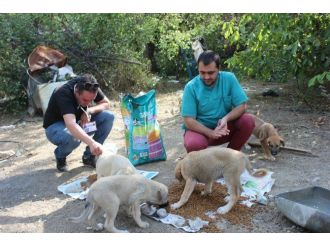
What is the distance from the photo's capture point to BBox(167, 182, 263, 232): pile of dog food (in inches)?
151

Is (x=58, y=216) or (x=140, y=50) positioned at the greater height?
(x=140, y=50)

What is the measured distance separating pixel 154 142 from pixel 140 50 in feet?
19.4

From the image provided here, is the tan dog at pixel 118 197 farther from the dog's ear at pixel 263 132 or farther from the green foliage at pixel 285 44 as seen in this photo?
the green foliage at pixel 285 44

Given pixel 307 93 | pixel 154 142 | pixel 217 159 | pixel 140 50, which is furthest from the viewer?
pixel 140 50

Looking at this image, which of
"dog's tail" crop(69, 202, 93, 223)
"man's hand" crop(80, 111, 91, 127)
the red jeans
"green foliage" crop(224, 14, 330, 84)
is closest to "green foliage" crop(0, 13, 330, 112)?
"green foliage" crop(224, 14, 330, 84)

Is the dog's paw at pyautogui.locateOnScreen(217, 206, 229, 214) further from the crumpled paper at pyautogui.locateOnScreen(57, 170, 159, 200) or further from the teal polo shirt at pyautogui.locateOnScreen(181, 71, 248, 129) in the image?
the crumpled paper at pyautogui.locateOnScreen(57, 170, 159, 200)

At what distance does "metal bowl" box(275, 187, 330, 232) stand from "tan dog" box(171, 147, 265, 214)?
1.35 ft

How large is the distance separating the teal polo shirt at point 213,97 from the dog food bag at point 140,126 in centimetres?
69

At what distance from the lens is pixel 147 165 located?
5.44m

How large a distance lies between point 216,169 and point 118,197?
99 centimetres

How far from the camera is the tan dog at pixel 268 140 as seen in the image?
5477 millimetres

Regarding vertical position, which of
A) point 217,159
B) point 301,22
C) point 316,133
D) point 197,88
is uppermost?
point 301,22
